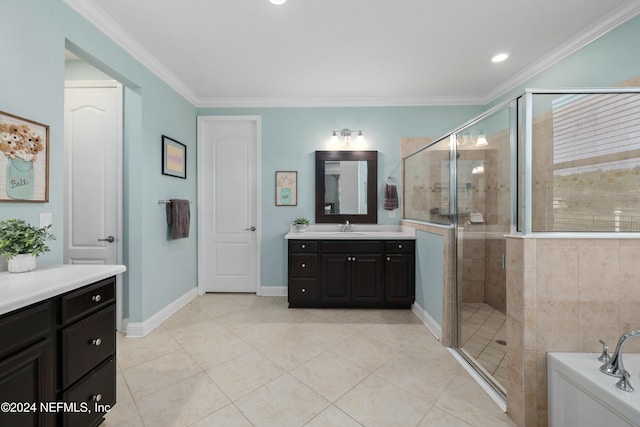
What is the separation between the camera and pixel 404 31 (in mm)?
2164

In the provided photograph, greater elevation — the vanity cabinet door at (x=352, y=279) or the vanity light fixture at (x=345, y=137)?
the vanity light fixture at (x=345, y=137)

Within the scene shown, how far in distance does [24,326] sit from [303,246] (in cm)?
234

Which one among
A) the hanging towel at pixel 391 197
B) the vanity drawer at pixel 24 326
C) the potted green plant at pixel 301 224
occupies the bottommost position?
the vanity drawer at pixel 24 326

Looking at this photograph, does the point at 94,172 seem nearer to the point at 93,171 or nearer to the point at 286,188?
the point at 93,171

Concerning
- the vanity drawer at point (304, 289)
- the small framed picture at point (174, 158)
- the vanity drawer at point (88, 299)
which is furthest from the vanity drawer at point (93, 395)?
the small framed picture at point (174, 158)

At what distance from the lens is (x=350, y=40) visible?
7.48 feet

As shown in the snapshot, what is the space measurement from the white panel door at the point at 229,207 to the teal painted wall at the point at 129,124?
0.18m

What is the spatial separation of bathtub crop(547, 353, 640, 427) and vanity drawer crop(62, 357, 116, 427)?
7.72ft

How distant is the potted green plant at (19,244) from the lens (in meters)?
1.27

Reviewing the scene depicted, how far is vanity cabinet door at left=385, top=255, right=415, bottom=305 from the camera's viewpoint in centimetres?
309

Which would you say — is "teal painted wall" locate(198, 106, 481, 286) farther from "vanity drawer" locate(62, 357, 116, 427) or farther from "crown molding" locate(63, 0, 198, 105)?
"vanity drawer" locate(62, 357, 116, 427)

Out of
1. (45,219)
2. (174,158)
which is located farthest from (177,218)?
(45,219)

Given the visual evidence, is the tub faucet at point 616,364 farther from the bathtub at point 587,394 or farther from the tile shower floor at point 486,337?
the tile shower floor at point 486,337

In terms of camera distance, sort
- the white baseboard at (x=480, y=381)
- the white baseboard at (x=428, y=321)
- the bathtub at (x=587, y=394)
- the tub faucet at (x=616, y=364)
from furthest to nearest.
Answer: the white baseboard at (x=428, y=321) → the white baseboard at (x=480, y=381) → the tub faucet at (x=616, y=364) → the bathtub at (x=587, y=394)
